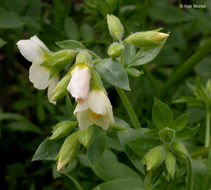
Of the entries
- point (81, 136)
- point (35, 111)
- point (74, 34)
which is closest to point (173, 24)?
point (74, 34)

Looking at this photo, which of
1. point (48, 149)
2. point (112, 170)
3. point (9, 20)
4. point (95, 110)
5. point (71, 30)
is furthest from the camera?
point (71, 30)

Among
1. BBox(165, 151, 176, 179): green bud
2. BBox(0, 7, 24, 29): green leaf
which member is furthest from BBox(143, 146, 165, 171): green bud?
BBox(0, 7, 24, 29): green leaf

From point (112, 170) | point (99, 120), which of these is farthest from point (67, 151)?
point (112, 170)

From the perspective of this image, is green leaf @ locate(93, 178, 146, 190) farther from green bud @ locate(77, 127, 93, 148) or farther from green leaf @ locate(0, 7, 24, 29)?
green leaf @ locate(0, 7, 24, 29)

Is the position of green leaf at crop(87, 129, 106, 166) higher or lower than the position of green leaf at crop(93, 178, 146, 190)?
higher

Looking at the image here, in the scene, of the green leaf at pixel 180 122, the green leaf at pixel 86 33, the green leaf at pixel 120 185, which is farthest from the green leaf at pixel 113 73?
the green leaf at pixel 86 33

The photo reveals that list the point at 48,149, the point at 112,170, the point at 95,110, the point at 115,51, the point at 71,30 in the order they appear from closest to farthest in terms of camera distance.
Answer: the point at 95,110
the point at 115,51
the point at 48,149
the point at 112,170
the point at 71,30

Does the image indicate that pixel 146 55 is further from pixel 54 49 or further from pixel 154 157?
pixel 54 49
